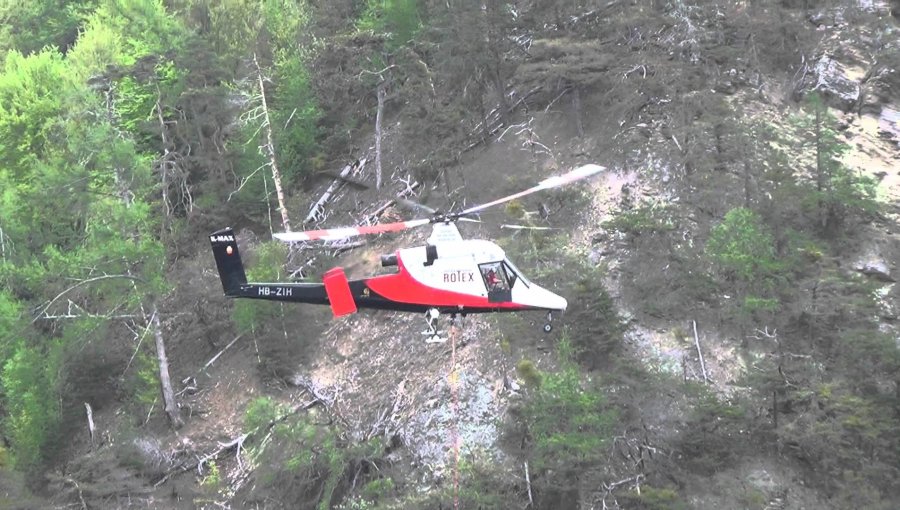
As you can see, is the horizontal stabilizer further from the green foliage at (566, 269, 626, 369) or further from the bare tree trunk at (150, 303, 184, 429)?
the bare tree trunk at (150, 303, 184, 429)

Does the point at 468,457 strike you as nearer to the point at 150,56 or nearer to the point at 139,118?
the point at 150,56

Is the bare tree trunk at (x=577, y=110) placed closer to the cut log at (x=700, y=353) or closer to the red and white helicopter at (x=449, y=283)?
the cut log at (x=700, y=353)

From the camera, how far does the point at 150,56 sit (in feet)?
107

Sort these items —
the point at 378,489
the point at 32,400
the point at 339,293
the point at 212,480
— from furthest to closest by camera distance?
1. the point at 32,400
2. the point at 212,480
3. the point at 378,489
4. the point at 339,293

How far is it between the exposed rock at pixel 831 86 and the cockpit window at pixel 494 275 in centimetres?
1675

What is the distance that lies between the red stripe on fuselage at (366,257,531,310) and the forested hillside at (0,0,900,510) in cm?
502

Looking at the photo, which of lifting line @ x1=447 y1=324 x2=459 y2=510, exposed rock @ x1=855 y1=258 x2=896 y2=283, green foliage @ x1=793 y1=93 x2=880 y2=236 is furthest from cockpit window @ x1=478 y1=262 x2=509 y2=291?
exposed rock @ x1=855 y1=258 x2=896 y2=283

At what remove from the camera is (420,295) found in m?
17.9

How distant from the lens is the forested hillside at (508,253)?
883 inches

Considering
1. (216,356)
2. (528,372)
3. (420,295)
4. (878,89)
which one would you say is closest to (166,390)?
(216,356)

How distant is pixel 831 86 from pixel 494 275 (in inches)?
→ 717

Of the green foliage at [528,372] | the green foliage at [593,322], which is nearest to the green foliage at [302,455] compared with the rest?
the green foliage at [528,372]

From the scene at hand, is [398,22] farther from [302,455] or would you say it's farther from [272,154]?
[302,455]

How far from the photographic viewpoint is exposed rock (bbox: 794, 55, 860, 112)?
29.6m
